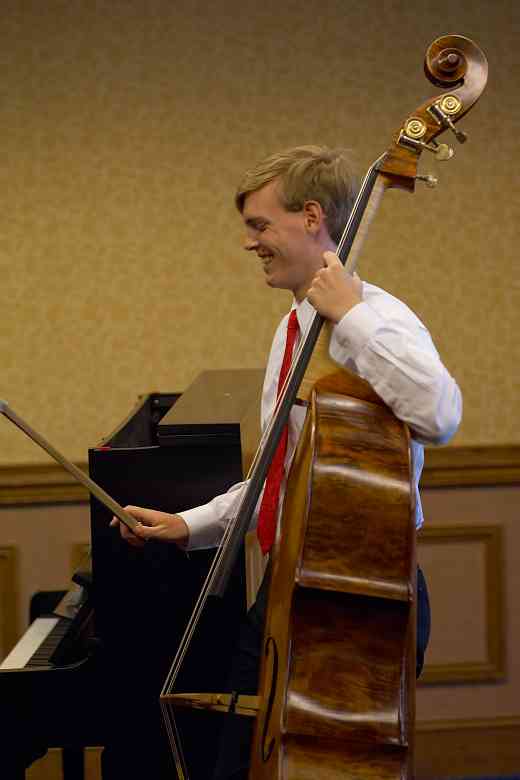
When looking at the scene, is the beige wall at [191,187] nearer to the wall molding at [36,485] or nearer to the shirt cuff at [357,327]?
the wall molding at [36,485]

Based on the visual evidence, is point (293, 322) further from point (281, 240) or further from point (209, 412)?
point (209, 412)

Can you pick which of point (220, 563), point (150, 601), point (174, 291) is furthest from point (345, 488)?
point (174, 291)

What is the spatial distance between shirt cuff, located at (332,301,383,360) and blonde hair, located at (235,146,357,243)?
0.96 feet

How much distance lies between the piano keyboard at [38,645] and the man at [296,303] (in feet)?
1.57

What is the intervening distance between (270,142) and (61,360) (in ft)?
3.07

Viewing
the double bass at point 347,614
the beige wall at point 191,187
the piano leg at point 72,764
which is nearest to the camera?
the double bass at point 347,614

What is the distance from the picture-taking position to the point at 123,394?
10.7 feet

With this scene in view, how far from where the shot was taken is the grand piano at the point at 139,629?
73.4 inches

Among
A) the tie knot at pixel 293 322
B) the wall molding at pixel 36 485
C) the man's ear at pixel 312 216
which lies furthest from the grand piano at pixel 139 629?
the wall molding at pixel 36 485

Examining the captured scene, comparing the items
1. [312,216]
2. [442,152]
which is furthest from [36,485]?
[442,152]

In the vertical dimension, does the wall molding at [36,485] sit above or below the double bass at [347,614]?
below

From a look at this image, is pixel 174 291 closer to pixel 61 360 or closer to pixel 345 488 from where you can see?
pixel 61 360

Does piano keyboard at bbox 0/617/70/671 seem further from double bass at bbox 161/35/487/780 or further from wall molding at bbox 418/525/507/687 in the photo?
wall molding at bbox 418/525/507/687

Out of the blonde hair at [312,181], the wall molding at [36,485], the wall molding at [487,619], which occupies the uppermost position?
the blonde hair at [312,181]
